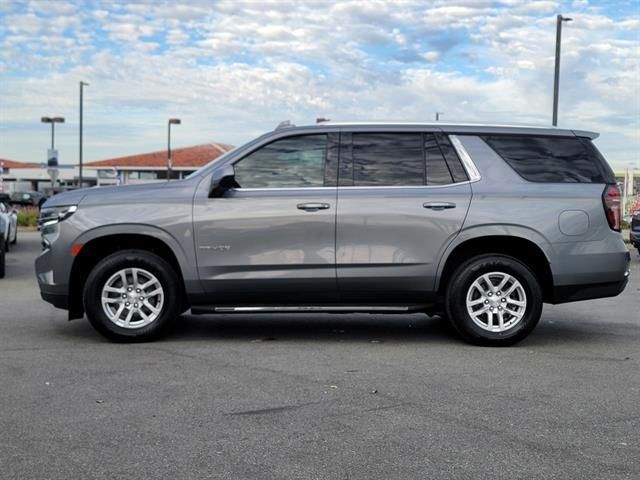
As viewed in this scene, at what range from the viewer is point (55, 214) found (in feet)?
22.6

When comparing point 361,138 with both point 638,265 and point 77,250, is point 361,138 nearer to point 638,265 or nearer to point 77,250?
point 77,250

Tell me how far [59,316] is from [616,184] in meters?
5.75

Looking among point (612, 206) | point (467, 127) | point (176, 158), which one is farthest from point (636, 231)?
point (176, 158)

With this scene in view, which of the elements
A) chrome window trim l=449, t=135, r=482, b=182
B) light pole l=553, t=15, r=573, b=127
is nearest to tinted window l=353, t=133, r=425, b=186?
chrome window trim l=449, t=135, r=482, b=182

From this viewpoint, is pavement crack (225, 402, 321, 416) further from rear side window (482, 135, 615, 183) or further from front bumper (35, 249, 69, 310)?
rear side window (482, 135, 615, 183)

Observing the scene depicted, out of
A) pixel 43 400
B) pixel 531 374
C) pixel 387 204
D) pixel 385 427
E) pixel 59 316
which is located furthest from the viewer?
pixel 59 316

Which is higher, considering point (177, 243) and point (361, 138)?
point (361, 138)

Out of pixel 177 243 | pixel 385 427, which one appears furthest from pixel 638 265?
pixel 385 427

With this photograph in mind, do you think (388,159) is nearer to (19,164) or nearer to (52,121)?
(52,121)

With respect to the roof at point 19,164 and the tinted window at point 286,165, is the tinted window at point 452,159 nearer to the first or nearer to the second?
the tinted window at point 286,165

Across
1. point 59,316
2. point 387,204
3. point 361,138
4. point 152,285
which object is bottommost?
point 59,316

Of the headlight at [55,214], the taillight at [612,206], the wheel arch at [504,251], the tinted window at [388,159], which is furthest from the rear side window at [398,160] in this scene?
the headlight at [55,214]

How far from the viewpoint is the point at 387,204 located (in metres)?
6.75

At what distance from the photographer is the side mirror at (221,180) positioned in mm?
6707
